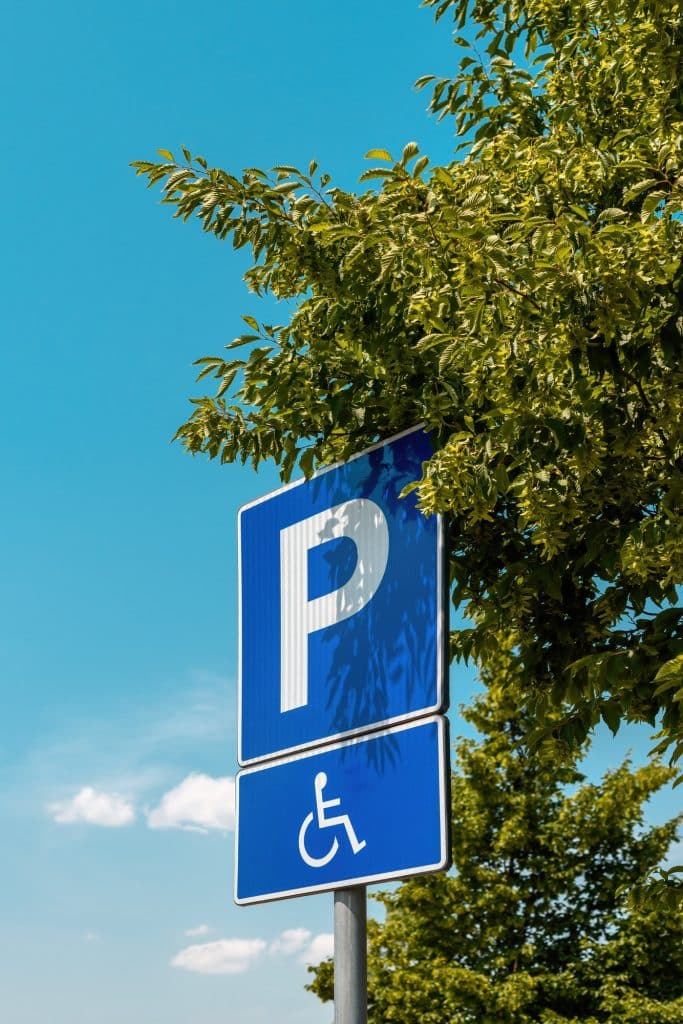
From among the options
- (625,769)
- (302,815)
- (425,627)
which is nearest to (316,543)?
(425,627)

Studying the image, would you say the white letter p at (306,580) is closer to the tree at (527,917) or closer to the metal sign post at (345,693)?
the metal sign post at (345,693)

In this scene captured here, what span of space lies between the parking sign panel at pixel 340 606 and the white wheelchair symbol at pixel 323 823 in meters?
0.15

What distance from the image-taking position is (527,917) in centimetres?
1814

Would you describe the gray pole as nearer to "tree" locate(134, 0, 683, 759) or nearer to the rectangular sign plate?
the rectangular sign plate

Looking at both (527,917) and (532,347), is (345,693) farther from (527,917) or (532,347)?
(527,917)

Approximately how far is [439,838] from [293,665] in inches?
37.0

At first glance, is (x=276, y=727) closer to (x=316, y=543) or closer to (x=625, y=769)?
(x=316, y=543)

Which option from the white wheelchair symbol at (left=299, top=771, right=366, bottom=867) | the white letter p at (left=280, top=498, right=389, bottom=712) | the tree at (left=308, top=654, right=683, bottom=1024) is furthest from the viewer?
the tree at (left=308, top=654, right=683, bottom=1024)

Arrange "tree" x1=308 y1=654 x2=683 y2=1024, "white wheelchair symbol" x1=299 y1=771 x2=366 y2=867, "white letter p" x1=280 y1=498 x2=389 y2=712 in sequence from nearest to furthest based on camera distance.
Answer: "white wheelchair symbol" x1=299 y1=771 x2=366 y2=867 → "white letter p" x1=280 y1=498 x2=389 y2=712 → "tree" x1=308 y1=654 x2=683 y2=1024

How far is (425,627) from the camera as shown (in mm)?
3375

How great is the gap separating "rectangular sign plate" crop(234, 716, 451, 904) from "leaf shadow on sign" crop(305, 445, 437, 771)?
2.3 inches

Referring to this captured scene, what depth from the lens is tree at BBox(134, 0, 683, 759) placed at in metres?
3.88

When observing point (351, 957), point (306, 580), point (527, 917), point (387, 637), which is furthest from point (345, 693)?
point (527, 917)

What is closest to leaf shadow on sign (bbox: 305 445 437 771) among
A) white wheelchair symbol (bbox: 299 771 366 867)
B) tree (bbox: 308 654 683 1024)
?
white wheelchair symbol (bbox: 299 771 366 867)
